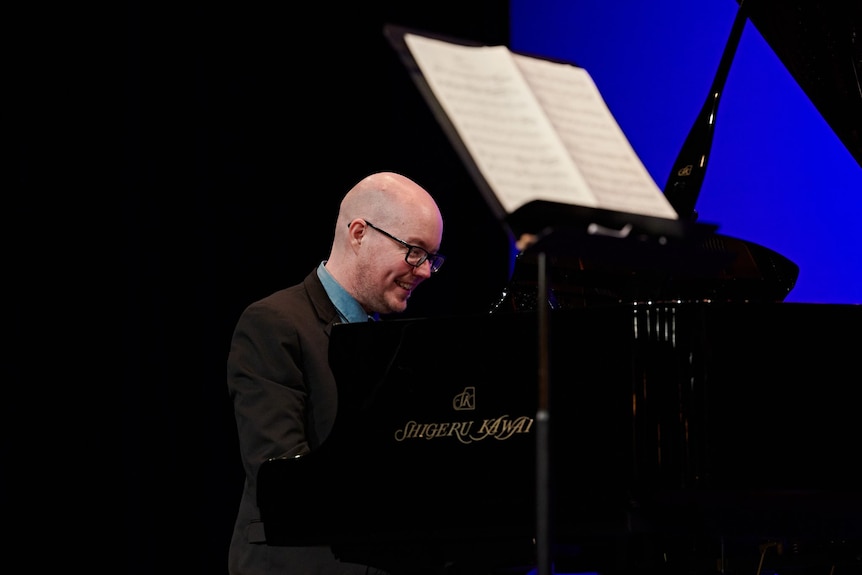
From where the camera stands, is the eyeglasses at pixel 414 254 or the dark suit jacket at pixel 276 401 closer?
the dark suit jacket at pixel 276 401

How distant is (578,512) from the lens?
2051 mm

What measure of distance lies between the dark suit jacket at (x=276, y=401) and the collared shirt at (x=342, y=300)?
0.19 m

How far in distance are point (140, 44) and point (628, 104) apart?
81.4 inches

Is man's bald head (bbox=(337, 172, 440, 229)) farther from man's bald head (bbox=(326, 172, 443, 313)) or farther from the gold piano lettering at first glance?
the gold piano lettering

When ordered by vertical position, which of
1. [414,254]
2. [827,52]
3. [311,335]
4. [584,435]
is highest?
[827,52]

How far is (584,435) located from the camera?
2.08m

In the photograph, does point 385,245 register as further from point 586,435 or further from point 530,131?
point 530,131

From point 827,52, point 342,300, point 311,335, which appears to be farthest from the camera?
point 827,52

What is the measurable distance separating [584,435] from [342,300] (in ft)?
3.22

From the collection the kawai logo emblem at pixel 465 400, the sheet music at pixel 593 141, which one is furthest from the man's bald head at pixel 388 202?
the sheet music at pixel 593 141

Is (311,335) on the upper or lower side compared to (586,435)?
upper

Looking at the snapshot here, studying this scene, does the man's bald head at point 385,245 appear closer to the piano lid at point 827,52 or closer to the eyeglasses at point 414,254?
the eyeglasses at point 414,254

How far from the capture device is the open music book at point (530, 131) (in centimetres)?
148

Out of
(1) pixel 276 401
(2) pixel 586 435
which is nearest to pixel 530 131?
(2) pixel 586 435
